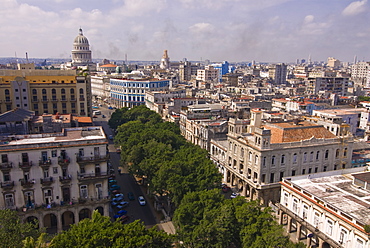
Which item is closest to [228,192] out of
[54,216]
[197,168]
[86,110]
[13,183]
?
[197,168]

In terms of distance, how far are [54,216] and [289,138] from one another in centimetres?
4961

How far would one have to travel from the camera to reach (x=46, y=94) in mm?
92188

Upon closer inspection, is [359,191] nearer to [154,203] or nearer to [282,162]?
[282,162]

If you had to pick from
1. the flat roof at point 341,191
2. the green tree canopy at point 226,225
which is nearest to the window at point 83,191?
the green tree canopy at point 226,225

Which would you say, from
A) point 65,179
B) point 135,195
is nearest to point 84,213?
point 65,179

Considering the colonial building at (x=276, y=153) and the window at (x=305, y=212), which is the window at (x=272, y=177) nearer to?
the colonial building at (x=276, y=153)

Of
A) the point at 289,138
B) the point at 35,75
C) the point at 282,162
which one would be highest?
the point at 35,75

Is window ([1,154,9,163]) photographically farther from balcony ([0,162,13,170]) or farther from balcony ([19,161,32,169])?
balcony ([19,161,32,169])

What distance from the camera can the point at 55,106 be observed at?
94.3 meters

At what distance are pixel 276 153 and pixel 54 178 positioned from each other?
43179mm

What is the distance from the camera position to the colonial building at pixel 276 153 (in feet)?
204

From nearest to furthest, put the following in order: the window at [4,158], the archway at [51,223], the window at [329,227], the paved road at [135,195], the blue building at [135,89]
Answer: the window at [329,227] → the window at [4,158] → the archway at [51,223] → the paved road at [135,195] → the blue building at [135,89]

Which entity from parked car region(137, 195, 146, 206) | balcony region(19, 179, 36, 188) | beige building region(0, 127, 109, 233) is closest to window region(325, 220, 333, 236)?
parked car region(137, 195, 146, 206)

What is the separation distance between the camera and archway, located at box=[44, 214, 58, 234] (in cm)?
5209
